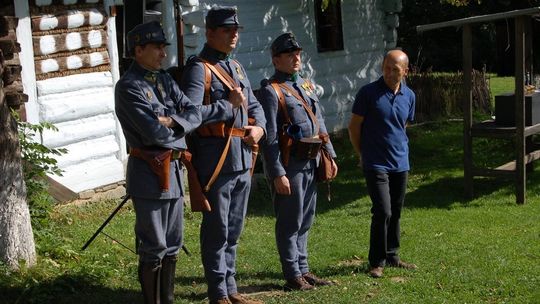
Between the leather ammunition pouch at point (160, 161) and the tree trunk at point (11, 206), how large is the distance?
1.76 metres

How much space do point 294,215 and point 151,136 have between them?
1600mm

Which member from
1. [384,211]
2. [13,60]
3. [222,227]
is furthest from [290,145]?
[13,60]

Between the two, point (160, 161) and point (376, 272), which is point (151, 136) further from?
point (376, 272)

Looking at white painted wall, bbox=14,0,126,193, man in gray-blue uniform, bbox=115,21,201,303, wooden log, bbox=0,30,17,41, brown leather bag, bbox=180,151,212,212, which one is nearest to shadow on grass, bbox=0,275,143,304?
man in gray-blue uniform, bbox=115,21,201,303

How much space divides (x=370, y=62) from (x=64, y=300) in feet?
37.7

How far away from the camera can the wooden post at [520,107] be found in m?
10.2

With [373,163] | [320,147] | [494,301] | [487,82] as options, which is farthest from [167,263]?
[487,82]

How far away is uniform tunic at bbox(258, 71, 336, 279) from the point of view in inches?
253

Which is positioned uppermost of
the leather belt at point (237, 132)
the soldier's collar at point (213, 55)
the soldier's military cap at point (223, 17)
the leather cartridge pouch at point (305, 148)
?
the soldier's military cap at point (223, 17)

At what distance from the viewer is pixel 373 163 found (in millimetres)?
7047

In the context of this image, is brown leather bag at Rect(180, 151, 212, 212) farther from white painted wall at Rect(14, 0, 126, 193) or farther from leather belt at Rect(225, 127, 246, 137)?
white painted wall at Rect(14, 0, 126, 193)

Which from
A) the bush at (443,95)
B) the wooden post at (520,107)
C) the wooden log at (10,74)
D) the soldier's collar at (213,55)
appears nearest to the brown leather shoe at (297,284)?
the soldier's collar at (213,55)

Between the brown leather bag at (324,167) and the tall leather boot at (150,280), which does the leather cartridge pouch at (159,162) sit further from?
the brown leather bag at (324,167)

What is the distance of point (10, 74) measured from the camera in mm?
7977
